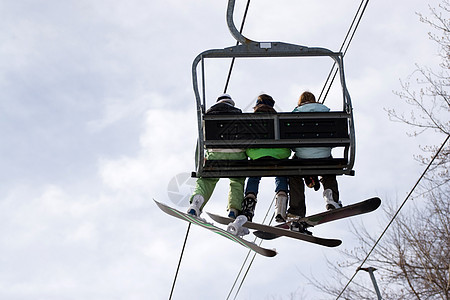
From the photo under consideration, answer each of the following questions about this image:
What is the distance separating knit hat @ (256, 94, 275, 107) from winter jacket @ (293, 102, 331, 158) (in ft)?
0.79

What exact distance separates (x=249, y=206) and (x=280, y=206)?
12.1 inches

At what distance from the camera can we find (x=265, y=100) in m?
8.02

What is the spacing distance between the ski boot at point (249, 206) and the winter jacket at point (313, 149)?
68 centimetres

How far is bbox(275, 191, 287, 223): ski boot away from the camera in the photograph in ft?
27.2

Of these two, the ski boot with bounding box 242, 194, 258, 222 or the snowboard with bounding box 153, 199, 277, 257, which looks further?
the ski boot with bounding box 242, 194, 258, 222

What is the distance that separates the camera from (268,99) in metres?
8.05

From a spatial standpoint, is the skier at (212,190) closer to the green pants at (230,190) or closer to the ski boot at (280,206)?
the green pants at (230,190)

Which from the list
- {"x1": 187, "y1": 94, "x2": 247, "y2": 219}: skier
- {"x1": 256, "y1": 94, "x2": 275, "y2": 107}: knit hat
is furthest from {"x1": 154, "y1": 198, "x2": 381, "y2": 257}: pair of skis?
{"x1": 256, "y1": 94, "x2": 275, "y2": 107}: knit hat

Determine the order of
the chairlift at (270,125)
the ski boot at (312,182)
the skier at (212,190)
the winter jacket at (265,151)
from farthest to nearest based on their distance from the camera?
the ski boot at (312,182)
the skier at (212,190)
the winter jacket at (265,151)
the chairlift at (270,125)

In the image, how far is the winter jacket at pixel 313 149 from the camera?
311 inches

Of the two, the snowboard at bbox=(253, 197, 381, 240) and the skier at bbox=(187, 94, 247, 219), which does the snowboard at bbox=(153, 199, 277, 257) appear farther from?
the snowboard at bbox=(253, 197, 381, 240)

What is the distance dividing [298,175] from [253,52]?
122cm

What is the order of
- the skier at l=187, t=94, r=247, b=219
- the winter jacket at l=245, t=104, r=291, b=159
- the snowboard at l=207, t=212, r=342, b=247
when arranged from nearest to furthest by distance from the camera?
the winter jacket at l=245, t=104, r=291, b=159 < the skier at l=187, t=94, r=247, b=219 < the snowboard at l=207, t=212, r=342, b=247

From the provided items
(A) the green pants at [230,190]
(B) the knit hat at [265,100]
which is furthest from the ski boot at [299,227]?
(B) the knit hat at [265,100]
